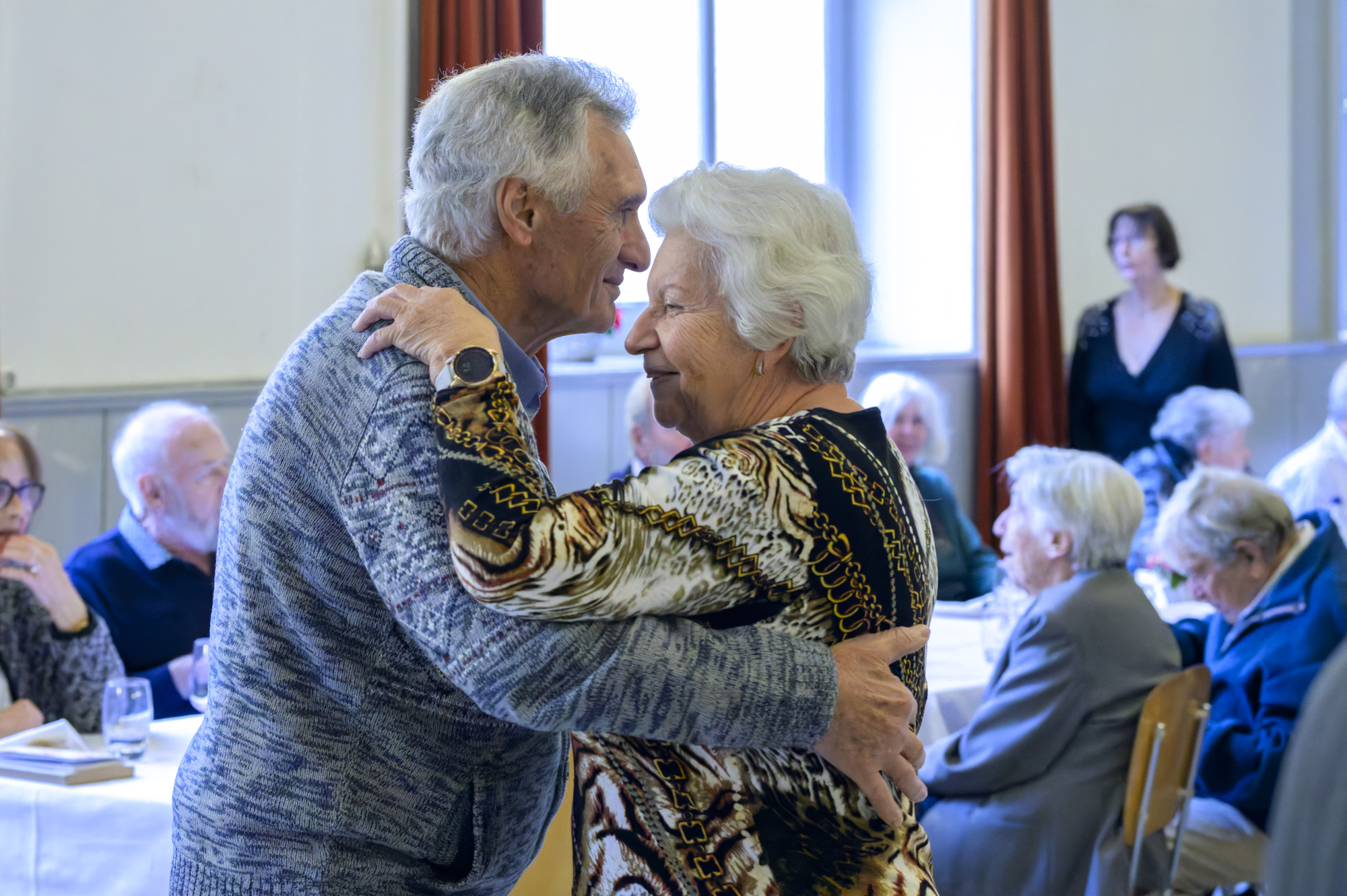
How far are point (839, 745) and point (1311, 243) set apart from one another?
731 cm

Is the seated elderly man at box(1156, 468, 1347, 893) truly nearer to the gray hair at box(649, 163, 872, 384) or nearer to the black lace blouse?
the gray hair at box(649, 163, 872, 384)

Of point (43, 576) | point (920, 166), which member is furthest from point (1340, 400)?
point (43, 576)

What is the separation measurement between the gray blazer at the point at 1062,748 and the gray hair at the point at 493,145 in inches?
68.7

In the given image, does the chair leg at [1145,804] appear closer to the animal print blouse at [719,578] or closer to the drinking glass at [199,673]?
the animal print blouse at [719,578]

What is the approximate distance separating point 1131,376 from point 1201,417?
2.64 feet

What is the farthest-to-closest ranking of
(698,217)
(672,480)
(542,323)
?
(542,323), (698,217), (672,480)

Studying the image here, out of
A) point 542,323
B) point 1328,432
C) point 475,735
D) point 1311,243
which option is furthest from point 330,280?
point 1311,243

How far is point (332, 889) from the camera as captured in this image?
48.3 inches

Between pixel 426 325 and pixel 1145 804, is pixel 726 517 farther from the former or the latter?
pixel 1145 804

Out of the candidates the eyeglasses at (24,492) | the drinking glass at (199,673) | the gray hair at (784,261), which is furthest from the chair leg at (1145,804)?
the eyeglasses at (24,492)

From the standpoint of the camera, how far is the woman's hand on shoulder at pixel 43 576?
2707 mm

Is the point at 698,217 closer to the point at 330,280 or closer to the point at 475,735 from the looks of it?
the point at 475,735

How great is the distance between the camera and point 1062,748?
2.72 metres

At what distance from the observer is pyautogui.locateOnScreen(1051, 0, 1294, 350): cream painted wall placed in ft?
21.1
